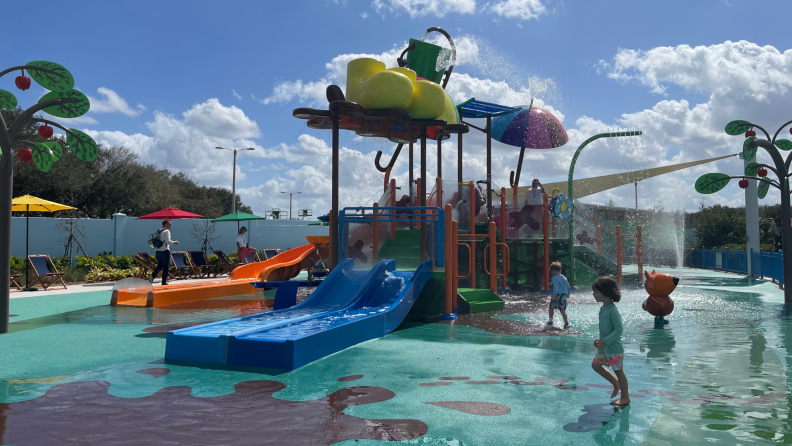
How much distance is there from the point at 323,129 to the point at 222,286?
504cm

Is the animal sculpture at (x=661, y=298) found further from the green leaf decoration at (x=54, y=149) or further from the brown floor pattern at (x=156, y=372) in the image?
the green leaf decoration at (x=54, y=149)

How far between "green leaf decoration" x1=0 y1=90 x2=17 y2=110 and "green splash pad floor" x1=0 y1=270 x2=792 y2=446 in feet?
12.5

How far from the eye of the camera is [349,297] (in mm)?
10273

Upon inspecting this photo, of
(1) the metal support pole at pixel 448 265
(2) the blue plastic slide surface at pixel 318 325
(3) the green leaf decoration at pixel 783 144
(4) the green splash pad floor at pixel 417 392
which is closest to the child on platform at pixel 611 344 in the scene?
(4) the green splash pad floor at pixel 417 392

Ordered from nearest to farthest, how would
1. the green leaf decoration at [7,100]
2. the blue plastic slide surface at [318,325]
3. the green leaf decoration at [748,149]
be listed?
the blue plastic slide surface at [318,325], the green leaf decoration at [7,100], the green leaf decoration at [748,149]

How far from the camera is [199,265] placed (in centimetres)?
2058

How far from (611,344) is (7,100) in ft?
33.6

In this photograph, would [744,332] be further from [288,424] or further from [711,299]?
[288,424]

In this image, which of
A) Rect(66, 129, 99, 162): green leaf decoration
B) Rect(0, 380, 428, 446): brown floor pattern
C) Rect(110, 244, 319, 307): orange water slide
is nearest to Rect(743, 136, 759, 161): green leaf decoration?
Rect(110, 244, 319, 307): orange water slide

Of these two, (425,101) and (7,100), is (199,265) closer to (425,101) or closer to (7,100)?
(7,100)

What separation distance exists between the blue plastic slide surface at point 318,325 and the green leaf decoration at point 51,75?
15.9 feet

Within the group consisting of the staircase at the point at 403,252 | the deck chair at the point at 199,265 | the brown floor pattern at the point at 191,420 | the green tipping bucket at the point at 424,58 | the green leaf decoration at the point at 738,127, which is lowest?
the brown floor pattern at the point at 191,420

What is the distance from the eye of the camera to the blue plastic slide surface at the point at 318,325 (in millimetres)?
6699

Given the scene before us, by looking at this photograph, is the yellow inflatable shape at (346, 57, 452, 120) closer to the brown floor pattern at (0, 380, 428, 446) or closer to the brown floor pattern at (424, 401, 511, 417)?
the brown floor pattern at (0, 380, 428, 446)
